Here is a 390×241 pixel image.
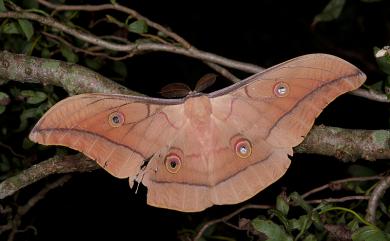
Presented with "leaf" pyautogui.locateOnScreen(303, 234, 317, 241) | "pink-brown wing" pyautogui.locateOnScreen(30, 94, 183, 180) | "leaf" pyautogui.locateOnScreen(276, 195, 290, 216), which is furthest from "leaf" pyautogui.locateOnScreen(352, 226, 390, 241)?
"pink-brown wing" pyautogui.locateOnScreen(30, 94, 183, 180)

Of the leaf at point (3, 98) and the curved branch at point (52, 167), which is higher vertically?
the leaf at point (3, 98)

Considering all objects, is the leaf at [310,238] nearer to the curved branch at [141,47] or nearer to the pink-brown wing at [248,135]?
the pink-brown wing at [248,135]

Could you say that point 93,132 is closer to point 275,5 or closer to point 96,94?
point 96,94

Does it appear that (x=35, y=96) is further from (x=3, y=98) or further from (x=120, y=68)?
(x=120, y=68)

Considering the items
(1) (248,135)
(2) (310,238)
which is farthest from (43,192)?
(2) (310,238)

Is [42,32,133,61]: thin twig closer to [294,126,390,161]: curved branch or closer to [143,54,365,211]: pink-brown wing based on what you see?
[143,54,365,211]: pink-brown wing

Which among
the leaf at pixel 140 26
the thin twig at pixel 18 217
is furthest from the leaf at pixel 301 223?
the thin twig at pixel 18 217

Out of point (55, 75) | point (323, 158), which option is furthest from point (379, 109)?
point (55, 75)
